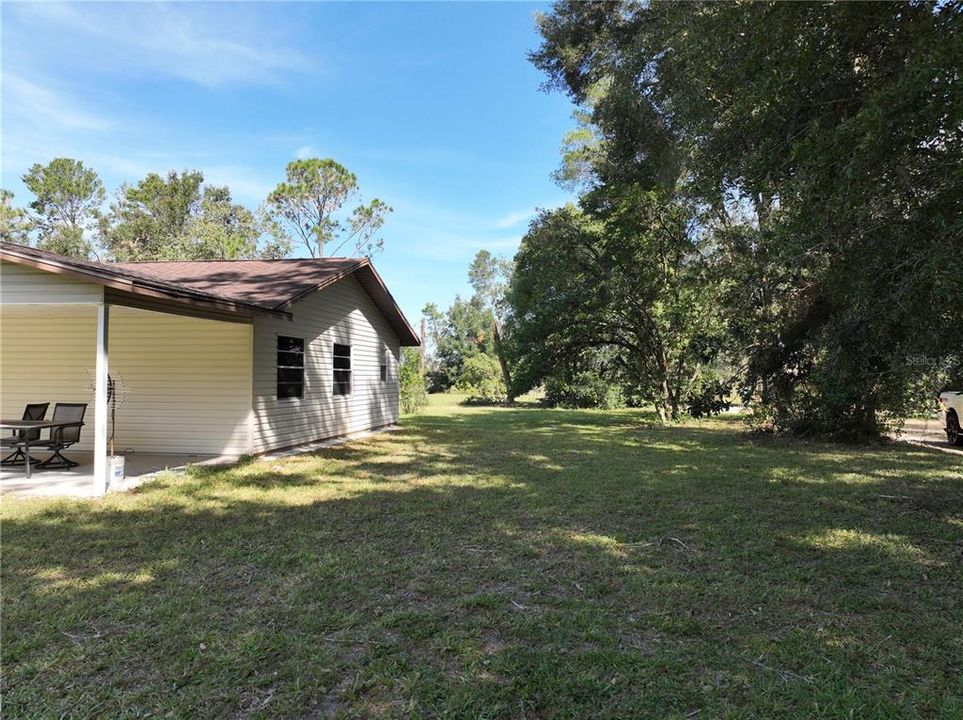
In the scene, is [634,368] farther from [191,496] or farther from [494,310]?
[494,310]

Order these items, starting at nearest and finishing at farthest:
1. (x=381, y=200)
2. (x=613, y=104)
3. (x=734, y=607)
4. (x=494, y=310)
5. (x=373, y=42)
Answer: (x=734, y=607)
(x=613, y=104)
(x=373, y=42)
(x=381, y=200)
(x=494, y=310)

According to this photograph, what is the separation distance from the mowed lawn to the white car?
224 inches

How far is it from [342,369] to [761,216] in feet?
30.4

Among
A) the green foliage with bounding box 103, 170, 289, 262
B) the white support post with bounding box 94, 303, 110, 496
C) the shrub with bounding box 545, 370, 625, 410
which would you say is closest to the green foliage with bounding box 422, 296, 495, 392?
the shrub with bounding box 545, 370, 625, 410

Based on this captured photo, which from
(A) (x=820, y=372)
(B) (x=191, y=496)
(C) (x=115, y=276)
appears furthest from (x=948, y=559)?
(C) (x=115, y=276)

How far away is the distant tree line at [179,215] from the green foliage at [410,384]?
971cm

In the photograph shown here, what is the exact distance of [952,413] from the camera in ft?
36.9

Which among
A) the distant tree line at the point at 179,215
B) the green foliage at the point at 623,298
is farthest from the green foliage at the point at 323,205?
the green foliage at the point at 623,298

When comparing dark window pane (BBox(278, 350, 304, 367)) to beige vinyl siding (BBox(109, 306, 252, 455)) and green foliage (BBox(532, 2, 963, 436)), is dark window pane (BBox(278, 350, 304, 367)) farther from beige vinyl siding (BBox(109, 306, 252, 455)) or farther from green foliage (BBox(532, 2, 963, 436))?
green foliage (BBox(532, 2, 963, 436))

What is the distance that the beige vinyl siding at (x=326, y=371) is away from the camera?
942 cm

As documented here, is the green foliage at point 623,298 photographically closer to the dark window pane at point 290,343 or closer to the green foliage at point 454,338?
the dark window pane at point 290,343

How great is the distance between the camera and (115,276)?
5.93 meters

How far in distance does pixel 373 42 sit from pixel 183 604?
1164 centimetres

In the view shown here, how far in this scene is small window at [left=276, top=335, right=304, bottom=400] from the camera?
32.5ft
